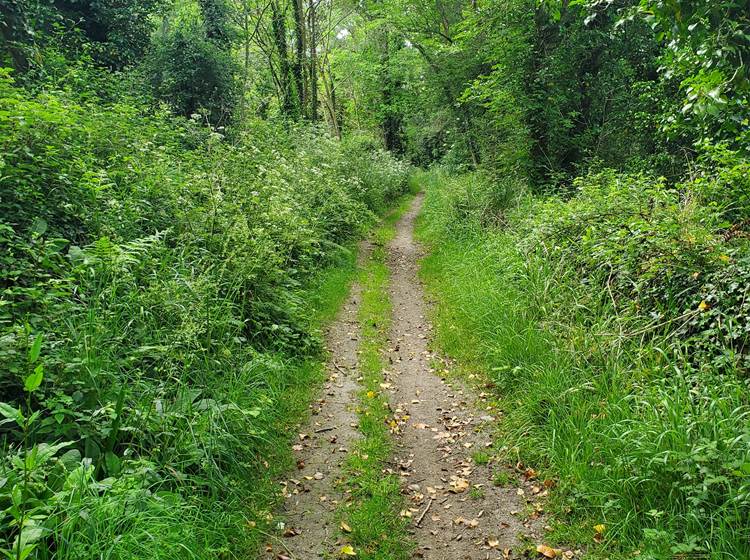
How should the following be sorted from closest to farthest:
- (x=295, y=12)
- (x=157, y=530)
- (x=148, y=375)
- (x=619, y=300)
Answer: (x=157, y=530)
(x=148, y=375)
(x=619, y=300)
(x=295, y=12)

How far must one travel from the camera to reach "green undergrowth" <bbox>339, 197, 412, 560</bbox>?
12.6 feet

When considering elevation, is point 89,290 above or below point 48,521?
above

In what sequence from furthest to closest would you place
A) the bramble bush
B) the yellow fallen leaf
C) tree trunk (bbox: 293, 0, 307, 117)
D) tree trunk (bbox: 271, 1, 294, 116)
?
tree trunk (bbox: 271, 1, 294, 116), tree trunk (bbox: 293, 0, 307, 117), the yellow fallen leaf, the bramble bush

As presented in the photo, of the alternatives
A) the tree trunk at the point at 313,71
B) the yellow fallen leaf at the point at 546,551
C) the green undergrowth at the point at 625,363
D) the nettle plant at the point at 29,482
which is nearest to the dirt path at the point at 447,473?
the yellow fallen leaf at the point at 546,551

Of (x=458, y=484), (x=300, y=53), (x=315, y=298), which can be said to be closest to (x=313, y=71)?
(x=300, y=53)

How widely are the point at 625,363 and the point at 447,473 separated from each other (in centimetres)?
221

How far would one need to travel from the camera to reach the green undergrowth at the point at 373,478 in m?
3.86

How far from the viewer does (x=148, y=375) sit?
4441mm

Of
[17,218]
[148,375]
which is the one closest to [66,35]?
[17,218]

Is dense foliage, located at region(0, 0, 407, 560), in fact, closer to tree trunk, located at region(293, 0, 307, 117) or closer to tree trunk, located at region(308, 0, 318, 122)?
tree trunk, located at region(293, 0, 307, 117)

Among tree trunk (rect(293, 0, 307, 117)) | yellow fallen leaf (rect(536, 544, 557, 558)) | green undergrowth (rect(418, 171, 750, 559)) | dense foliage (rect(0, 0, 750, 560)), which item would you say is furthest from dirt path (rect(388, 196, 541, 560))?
tree trunk (rect(293, 0, 307, 117))

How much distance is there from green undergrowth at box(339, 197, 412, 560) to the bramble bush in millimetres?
747

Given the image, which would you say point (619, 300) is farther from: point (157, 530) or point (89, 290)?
point (89, 290)

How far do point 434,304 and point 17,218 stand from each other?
6.79 m
